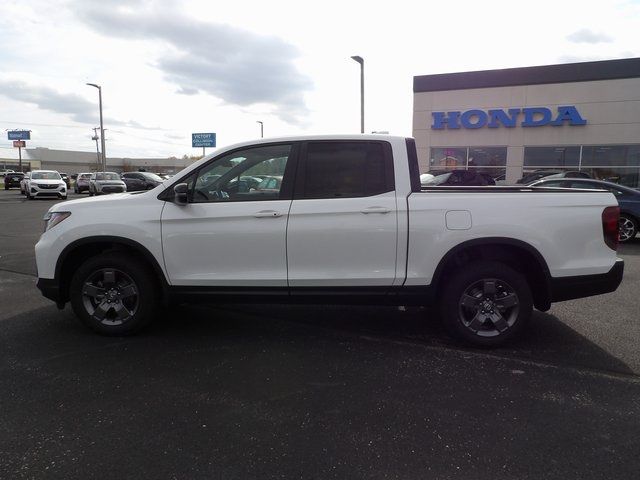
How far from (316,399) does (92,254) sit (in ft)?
9.09

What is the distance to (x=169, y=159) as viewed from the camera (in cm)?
12050

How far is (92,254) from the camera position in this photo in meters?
4.70

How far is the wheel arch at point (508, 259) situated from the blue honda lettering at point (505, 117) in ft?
61.9

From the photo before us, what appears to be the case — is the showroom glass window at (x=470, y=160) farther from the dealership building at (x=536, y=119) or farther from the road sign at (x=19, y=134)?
the road sign at (x=19, y=134)

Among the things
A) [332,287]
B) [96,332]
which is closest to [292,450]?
[332,287]

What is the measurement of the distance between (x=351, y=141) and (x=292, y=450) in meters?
2.72

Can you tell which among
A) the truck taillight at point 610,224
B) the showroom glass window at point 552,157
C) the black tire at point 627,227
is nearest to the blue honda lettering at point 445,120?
the showroom glass window at point 552,157

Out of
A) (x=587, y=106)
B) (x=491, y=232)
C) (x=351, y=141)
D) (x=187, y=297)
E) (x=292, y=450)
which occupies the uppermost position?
(x=587, y=106)

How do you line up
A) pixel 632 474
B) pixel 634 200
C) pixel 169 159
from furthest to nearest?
pixel 169 159 < pixel 634 200 < pixel 632 474

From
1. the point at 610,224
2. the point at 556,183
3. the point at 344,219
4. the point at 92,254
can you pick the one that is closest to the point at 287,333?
the point at 344,219

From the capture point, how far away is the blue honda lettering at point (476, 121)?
21611mm

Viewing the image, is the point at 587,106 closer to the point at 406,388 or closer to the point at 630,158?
the point at 630,158

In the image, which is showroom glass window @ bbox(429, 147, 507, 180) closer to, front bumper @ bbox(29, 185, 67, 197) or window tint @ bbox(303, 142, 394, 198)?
window tint @ bbox(303, 142, 394, 198)

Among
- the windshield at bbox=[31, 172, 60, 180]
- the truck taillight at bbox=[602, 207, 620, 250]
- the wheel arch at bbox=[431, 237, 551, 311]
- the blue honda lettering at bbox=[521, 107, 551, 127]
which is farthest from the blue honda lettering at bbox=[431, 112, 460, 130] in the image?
the windshield at bbox=[31, 172, 60, 180]
